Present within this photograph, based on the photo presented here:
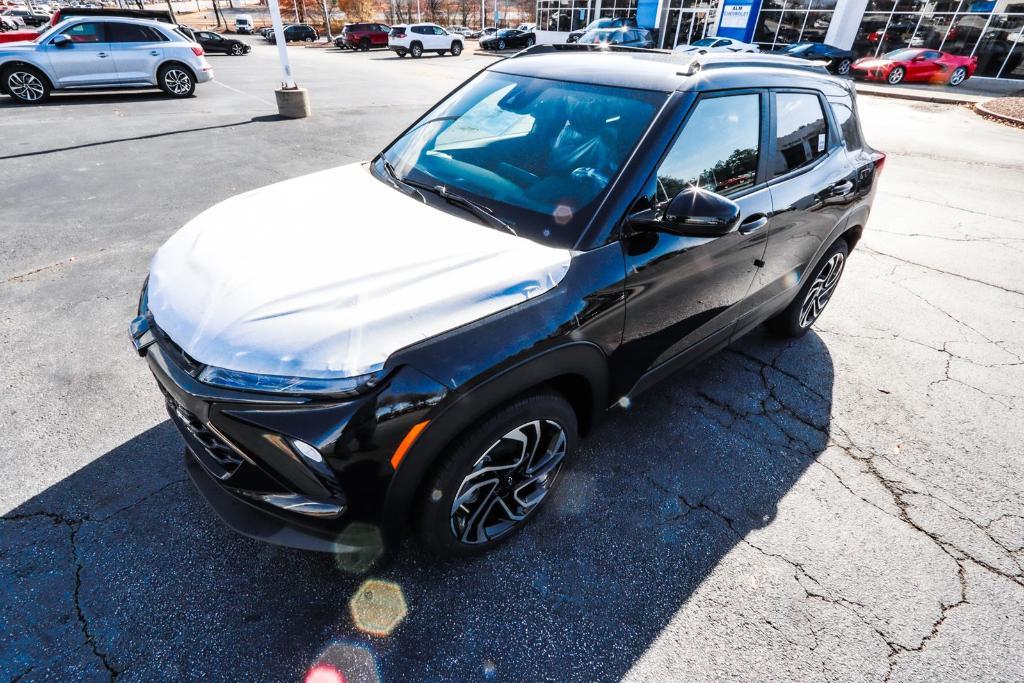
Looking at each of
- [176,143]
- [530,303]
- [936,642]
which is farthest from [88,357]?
[176,143]

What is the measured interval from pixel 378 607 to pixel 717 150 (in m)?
2.51

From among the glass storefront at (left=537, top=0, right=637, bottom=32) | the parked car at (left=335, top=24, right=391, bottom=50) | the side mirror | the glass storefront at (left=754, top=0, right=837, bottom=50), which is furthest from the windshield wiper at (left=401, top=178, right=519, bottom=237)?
the glass storefront at (left=537, top=0, right=637, bottom=32)

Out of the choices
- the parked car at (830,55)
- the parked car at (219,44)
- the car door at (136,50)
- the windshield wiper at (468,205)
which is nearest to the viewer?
the windshield wiper at (468,205)

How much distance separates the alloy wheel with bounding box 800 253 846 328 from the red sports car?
70.8 feet

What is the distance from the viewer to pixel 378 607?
79.4 inches

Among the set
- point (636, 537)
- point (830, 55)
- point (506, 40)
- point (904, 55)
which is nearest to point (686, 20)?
point (506, 40)

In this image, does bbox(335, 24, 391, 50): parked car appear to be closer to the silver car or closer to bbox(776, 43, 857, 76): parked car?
bbox(776, 43, 857, 76): parked car

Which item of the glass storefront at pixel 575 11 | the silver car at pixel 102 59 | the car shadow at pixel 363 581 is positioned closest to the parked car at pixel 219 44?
the silver car at pixel 102 59

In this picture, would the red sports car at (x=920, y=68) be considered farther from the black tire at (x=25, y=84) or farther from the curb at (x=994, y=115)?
the black tire at (x=25, y=84)

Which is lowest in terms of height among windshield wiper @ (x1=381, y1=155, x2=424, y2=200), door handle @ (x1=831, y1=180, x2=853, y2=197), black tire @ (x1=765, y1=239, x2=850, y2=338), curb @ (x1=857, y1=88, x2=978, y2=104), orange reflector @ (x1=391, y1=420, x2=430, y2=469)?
curb @ (x1=857, y1=88, x2=978, y2=104)

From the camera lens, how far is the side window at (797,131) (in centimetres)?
275

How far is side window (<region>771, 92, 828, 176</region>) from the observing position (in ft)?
9.02

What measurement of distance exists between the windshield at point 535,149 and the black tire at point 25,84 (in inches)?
493

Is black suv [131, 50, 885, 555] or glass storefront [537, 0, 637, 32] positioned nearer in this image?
black suv [131, 50, 885, 555]
